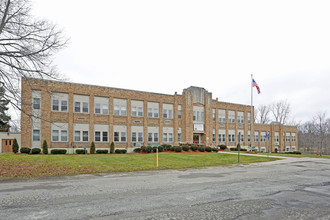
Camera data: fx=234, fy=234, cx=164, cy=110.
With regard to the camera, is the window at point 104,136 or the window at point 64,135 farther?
the window at point 104,136

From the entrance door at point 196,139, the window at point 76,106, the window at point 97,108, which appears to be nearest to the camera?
the window at point 76,106

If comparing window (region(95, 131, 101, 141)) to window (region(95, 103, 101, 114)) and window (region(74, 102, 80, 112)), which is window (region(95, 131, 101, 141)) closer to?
window (region(95, 103, 101, 114))

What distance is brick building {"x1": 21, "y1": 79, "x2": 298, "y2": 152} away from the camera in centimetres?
2825

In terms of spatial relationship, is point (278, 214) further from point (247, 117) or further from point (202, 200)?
point (247, 117)

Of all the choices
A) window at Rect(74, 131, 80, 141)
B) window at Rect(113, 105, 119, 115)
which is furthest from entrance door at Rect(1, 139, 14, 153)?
window at Rect(113, 105, 119, 115)

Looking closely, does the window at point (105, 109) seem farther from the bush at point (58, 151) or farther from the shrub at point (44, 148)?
the shrub at point (44, 148)

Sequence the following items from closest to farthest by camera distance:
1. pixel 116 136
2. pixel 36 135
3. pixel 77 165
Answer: pixel 77 165
pixel 36 135
pixel 116 136

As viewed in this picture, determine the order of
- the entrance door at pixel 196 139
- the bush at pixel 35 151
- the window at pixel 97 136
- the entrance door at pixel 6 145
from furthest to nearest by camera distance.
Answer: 1. the entrance door at pixel 196 139
2. the entrance door at pixel 6 145
3. the window at pixel 97 136
4. the bush at pixel 35 151

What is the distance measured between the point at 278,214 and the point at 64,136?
28384 millimetres

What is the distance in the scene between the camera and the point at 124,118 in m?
33.6

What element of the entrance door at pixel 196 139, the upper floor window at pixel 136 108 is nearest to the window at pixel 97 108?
the upper floor window at pixel 136 108

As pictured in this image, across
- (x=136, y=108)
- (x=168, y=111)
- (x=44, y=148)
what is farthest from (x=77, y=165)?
(x=168, y=111)

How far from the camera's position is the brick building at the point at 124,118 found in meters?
28.2

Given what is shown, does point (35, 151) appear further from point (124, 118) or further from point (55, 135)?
point (124, 118)
